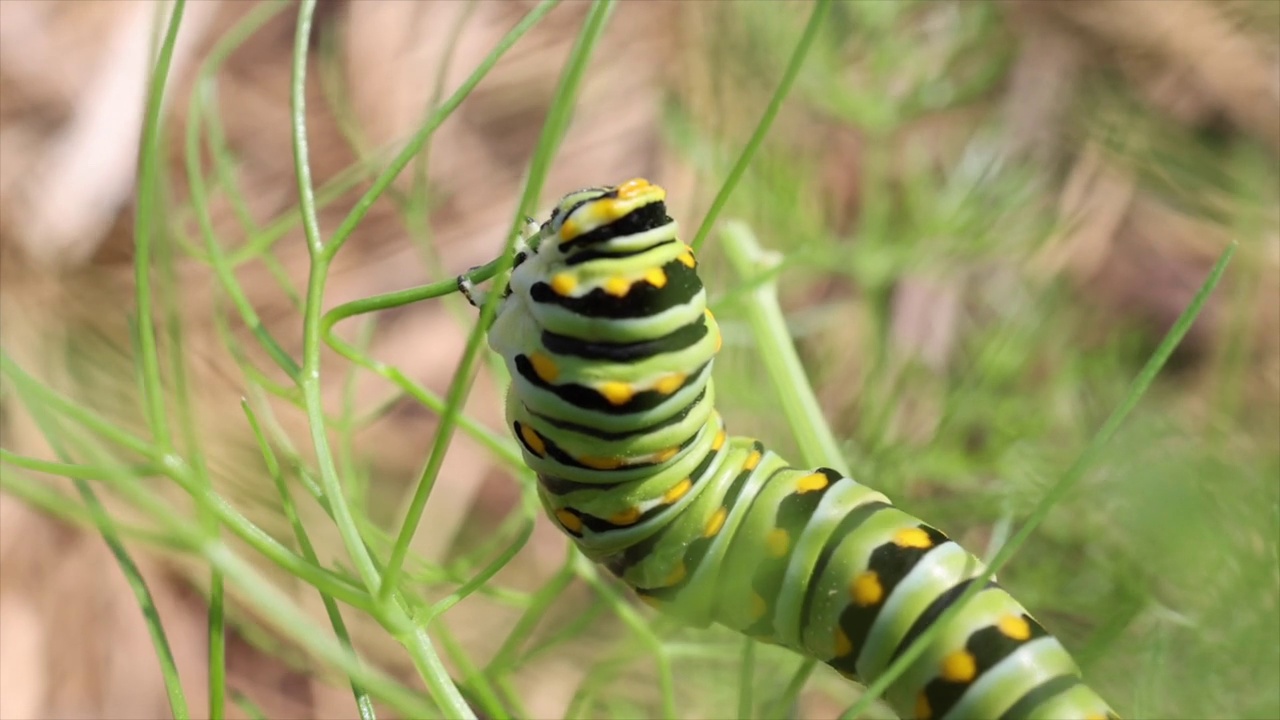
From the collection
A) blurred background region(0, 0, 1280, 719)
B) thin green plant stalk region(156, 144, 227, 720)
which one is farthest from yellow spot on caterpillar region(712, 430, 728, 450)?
blurred background region(0, 0, 1280, 719)

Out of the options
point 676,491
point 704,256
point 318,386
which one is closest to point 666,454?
point 676,491

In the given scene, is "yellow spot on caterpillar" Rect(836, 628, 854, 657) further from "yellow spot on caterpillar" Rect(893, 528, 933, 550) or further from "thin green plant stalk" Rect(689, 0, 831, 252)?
"thin green plant stalk" Rect(689, 0, 831, 252)

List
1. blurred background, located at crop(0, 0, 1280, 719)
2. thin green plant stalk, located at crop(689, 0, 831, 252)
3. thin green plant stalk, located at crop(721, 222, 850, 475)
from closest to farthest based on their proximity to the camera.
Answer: thin green plant stalk, located at crop(689, 0, 831, 252) → thin green plant stalk, located at crop(721, 222, 850, 475) → blurred background, located at crop(0, 0, 1280, 719)

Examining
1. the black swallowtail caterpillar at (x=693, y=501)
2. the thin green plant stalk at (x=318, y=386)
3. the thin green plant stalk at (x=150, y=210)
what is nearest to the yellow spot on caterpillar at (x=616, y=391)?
the black swallowtail caterpillar at (x=693, y=501)

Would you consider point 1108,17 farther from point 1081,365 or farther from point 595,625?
point 595,625

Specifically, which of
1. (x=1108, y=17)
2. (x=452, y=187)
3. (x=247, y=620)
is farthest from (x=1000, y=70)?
(x=247, y=620)
